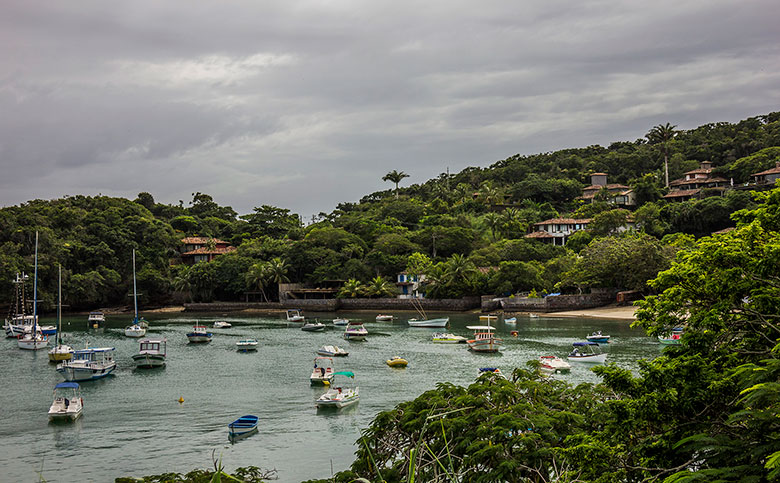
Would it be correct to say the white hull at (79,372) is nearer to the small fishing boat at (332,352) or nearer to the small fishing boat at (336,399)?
Result: the small fishing boat at (332,352)

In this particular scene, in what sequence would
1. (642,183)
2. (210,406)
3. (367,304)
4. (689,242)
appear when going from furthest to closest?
(642,183) → (367,304) → (689,242) → (210,406)

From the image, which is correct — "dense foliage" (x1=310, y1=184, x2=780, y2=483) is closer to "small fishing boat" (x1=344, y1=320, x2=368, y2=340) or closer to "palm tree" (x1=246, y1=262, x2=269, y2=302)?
"small fishing boat" (x1=344, y1=320, x2=368, y2=340)

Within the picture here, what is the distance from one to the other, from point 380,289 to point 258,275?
1860 centimetres

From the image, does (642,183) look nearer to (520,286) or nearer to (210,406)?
(520,286)

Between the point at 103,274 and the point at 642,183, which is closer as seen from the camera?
the point at 103,274

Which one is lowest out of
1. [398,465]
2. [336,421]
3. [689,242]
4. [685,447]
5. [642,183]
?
[336,421]

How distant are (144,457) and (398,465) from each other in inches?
555

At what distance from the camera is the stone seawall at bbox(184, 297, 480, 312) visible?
85.2 meters

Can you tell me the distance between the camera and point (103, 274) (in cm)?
9612

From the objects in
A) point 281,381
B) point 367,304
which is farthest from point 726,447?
point 367,304

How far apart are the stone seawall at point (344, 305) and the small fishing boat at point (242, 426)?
2270 inches

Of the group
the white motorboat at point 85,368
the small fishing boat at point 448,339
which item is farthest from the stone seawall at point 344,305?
the white motorboat at point 85,368

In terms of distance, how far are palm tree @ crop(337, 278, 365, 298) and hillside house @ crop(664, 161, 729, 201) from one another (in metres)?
53.0

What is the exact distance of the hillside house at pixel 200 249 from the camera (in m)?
112
